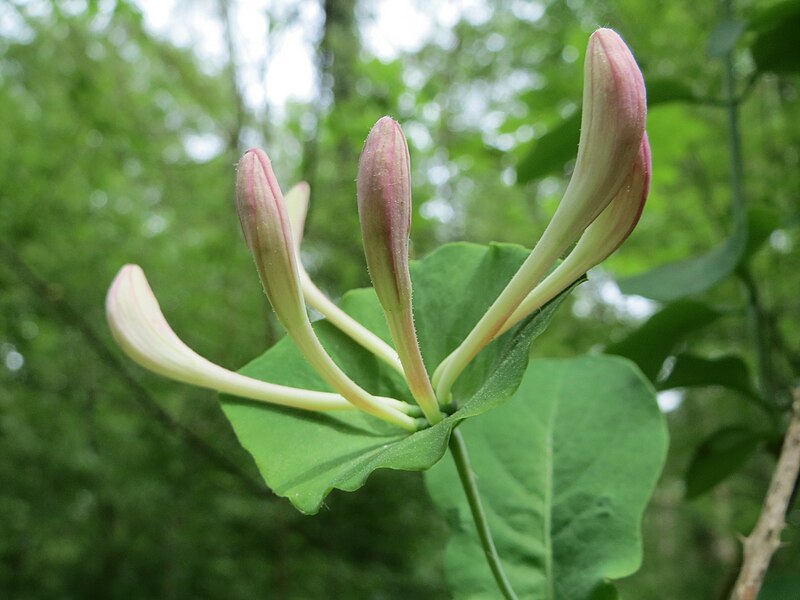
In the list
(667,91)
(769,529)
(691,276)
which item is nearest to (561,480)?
(769,529)

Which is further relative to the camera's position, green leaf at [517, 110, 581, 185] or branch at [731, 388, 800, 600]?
green leaf at [517, 110, 581, 185]

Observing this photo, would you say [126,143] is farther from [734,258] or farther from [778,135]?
[734,258]

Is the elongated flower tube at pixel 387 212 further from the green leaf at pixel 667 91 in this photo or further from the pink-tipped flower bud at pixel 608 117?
the green leaf at pixel 667 91

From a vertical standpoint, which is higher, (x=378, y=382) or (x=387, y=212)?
(x=387, y=212)

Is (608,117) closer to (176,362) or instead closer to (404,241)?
(404,241)

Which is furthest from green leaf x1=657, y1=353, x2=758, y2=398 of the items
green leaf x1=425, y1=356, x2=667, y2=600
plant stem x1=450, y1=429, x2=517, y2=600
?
plant stem x1=450, y1=429, x2=517, y2=600

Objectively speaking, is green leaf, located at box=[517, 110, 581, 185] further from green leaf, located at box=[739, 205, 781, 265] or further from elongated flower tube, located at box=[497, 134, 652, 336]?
elongated flower tube, located at box=[497, 134, 652, 336]

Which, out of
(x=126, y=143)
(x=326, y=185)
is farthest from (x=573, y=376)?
(x=126, y=143)
